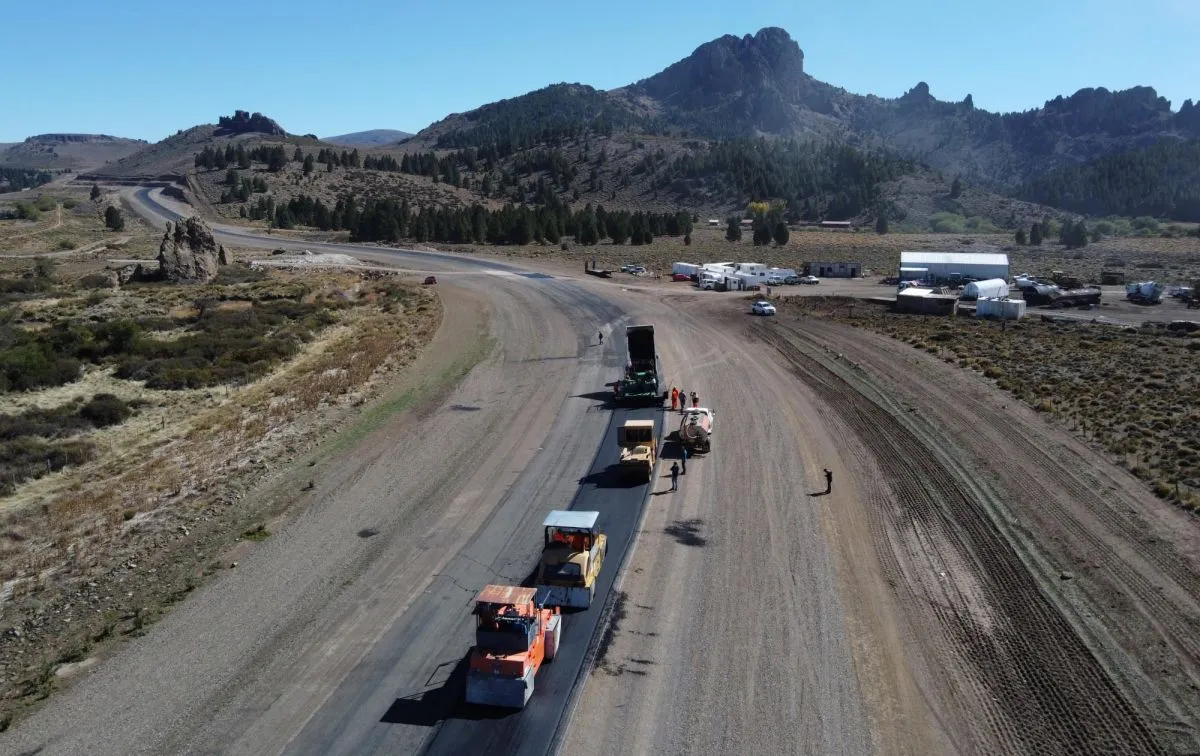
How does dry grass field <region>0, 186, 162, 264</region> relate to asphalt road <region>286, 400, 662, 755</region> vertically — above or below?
above

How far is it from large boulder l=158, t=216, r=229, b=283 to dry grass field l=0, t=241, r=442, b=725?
462cm

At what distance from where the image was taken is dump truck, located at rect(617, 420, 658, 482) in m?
29.4

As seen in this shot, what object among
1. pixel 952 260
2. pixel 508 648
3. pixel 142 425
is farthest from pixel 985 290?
pixel 508 648

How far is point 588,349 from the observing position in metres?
54.3

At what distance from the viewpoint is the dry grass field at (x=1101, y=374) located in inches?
1228

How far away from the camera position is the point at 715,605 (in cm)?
2128

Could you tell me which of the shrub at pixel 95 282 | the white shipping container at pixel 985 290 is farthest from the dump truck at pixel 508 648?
the shrub at pixel 95 282

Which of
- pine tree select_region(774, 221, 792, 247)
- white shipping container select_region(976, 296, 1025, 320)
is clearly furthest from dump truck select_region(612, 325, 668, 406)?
pine tree select_region(774, 221, 792, 247)

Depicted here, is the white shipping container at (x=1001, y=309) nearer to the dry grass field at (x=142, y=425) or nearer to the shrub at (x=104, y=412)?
the dry grass field at (x=142, y=425)

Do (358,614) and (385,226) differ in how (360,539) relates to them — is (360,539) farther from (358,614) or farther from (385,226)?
(385,226)

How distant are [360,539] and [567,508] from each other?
688cm

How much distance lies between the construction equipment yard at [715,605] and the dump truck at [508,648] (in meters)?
0.44

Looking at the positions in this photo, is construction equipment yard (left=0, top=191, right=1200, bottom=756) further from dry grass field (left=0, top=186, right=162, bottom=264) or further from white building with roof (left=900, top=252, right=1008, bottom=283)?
dry grass field (left=0, top=186, right=162, bottom=264)

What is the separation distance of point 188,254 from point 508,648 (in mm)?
72915
